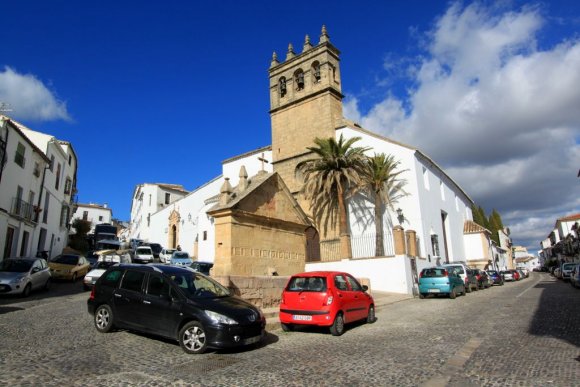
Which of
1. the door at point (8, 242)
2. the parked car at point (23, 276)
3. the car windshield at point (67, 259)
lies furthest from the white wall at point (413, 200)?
the door at point (8, 242)

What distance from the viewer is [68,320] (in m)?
9.66

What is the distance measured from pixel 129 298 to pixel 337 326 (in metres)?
4.64

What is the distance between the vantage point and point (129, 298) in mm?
7961

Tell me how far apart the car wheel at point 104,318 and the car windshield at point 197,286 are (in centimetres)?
163

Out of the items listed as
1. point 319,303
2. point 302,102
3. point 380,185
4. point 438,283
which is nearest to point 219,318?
point 319,303

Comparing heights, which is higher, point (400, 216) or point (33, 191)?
point (33, 191)

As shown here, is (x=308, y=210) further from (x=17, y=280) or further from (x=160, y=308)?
(x=160, y=308)

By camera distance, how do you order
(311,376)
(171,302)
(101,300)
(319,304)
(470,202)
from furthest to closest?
(470,202) → (319,304) → (101,300) → (171,302) → (311,376)

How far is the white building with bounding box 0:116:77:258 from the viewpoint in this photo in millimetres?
20938

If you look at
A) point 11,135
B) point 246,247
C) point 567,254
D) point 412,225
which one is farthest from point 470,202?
point 11,135

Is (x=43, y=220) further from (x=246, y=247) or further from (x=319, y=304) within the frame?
(x=319, y=304)

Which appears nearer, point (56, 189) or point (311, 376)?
point (311, 376)

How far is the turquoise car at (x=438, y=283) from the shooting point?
1806cm

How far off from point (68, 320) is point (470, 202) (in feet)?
154
